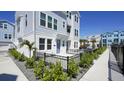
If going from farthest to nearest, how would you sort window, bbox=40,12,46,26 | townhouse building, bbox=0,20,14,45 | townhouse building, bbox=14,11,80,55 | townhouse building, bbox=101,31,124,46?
1. townhouse building, bbox=101,31,124,46
2. townhouse building, bbox=0,20,14,45
3. window, bbox=40,12,46,26
4. townhouse building, bbox=14,11,80,55

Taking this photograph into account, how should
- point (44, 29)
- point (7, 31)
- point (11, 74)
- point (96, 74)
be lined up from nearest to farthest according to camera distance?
point (11, 74) → point (96, 74) → point (44, 29) → point (7, 31)

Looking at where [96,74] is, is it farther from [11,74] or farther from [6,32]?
[6,32]

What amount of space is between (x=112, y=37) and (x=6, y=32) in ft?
146

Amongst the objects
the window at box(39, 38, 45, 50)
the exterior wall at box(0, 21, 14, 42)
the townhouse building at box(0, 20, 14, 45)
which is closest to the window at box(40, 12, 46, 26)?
the window at box(39, 38, 45, 50)

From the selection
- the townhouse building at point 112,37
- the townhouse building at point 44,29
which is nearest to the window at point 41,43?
the townhouse building at point 44,29

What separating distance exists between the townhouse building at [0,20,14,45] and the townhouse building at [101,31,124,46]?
130ft

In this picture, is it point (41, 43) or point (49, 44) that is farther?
point (49, 44)

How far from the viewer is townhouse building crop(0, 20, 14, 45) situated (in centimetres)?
2869

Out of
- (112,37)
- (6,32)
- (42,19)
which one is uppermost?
(112,37)

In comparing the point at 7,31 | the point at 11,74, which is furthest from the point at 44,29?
the point at 7,31

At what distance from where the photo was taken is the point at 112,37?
5750 centimetres

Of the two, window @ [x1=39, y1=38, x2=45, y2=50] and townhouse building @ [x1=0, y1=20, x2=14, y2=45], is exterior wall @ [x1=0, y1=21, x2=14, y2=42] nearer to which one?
townhouse building @ [x1=0, y1=20, x2=14, y2=45]
